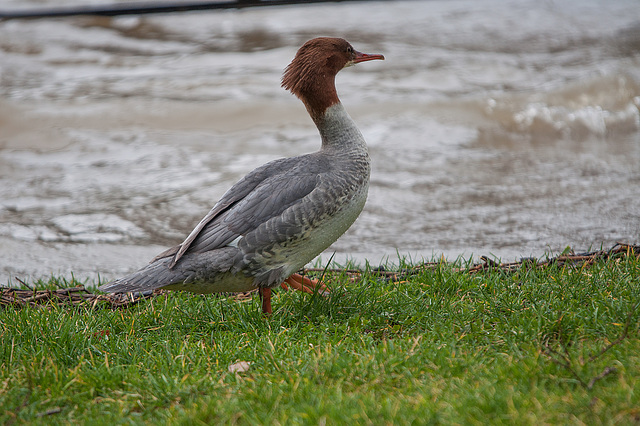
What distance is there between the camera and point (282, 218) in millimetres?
3809

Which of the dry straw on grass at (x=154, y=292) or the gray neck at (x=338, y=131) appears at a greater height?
the gray neck at (x=338, y=131)

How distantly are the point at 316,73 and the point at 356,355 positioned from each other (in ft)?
5.81

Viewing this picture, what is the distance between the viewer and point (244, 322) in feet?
12.6

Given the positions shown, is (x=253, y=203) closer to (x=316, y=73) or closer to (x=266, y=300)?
(x=266, y=300)

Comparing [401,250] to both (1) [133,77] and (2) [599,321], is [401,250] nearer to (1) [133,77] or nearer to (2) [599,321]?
(2) [599,321]

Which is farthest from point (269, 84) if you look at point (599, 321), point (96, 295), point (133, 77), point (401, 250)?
point (599, 321)

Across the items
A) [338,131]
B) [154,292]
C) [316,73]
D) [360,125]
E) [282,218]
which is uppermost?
[316,73]

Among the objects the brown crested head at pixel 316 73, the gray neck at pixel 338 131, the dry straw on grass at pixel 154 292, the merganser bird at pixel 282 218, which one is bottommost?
the dry straw on grass at pixel 154 292

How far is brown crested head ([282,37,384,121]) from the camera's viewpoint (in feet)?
13.4

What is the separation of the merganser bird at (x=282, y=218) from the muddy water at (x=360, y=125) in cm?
139

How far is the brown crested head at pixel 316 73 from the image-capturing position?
4.10m

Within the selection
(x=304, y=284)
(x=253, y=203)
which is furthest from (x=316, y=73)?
(x=304, y=284)

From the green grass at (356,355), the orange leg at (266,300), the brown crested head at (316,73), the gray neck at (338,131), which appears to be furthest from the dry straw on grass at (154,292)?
the brown crested head at (316,73)

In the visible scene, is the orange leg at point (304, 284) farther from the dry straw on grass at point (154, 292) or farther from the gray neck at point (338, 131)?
the gray neck at point (338, 131)
